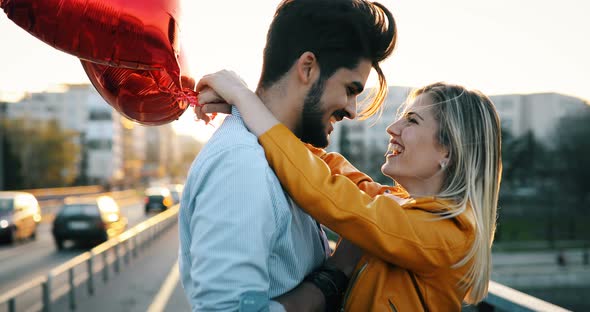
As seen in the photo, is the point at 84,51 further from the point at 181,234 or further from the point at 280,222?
the point at 280,222

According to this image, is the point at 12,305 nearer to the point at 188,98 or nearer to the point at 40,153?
the point at 188,98

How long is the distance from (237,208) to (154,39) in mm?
727

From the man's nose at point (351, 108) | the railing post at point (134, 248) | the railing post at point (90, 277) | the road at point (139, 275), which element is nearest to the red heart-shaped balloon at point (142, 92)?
the man's nose at point (351, 108)

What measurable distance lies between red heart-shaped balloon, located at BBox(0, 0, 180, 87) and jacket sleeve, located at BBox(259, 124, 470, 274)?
0.50 m

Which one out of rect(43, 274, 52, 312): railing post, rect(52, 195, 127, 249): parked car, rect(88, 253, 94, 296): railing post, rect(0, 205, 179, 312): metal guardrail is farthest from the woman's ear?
rect(52, 195, 127, 249): parked car

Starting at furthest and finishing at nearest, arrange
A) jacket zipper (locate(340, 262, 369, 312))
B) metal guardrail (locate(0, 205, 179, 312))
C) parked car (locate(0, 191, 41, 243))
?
1. parked car (locate(0, 191, 41, 243))
2. metal guardrail (locate(0, 205, 179, 312))
3. jacket zipper (locate(340, 262, 369, 312))

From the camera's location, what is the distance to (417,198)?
6.51 feet

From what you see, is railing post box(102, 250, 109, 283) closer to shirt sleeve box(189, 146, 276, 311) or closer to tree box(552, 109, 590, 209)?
shirt sleeve box(189, 146, 276, 311)

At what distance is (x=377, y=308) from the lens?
6.05 ft

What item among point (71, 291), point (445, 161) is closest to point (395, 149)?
point (445, 161)

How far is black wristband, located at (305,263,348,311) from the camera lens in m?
1.74

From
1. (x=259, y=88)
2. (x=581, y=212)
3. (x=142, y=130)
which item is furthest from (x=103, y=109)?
(x=259, y=88)

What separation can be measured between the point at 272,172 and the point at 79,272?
779cm

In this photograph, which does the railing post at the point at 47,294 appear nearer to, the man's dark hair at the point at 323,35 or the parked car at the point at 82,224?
the man's dark hair at the point at 323,35
